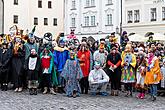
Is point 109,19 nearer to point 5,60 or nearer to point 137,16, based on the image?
point 137,16

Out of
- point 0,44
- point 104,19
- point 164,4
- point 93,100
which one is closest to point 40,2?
Answer: point 104,19

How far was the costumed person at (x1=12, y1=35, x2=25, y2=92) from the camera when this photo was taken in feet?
47.8

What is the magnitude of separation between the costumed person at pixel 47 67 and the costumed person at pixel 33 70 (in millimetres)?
204

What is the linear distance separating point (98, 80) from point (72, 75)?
37.0 inches

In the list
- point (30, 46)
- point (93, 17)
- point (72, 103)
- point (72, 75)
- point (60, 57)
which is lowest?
point (72, 103)

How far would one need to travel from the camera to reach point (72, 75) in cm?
1344

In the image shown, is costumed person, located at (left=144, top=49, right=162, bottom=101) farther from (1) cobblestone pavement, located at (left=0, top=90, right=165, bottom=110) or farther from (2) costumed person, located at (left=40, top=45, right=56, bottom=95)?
(2) costumed person, located at (left=40, top=45, right=56, bottom=95)

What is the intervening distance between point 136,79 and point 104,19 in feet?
114

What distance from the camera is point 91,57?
14.2m

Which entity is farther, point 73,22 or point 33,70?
point 73,22

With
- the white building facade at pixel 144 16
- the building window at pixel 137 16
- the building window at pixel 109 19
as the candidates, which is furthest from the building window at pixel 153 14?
the building window at pixel 109 19

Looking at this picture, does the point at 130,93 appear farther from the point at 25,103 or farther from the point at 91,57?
the point at 25,103

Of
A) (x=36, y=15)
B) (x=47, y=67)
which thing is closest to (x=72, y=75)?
(x=47, y=67)

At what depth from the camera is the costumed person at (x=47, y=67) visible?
14.0 m
